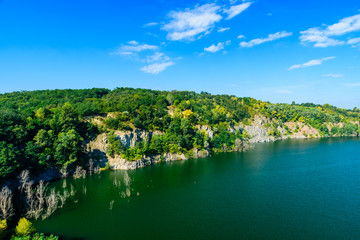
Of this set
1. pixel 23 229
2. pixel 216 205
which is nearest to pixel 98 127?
pixel 23 229

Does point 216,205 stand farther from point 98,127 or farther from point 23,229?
point 98,127

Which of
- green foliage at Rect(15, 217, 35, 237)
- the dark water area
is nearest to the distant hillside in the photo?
the dark water area

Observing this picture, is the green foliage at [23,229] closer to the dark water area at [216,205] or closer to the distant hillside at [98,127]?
the dark water area at [216,205]

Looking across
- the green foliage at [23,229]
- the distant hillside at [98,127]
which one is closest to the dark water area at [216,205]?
the green foliage at [23,229]

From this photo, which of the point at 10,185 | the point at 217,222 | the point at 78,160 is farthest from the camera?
the point at 78,160

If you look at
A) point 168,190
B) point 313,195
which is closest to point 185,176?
point 168,190

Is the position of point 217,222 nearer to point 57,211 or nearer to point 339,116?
point 57,211

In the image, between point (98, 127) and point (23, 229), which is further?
Result: point (98, 127)
